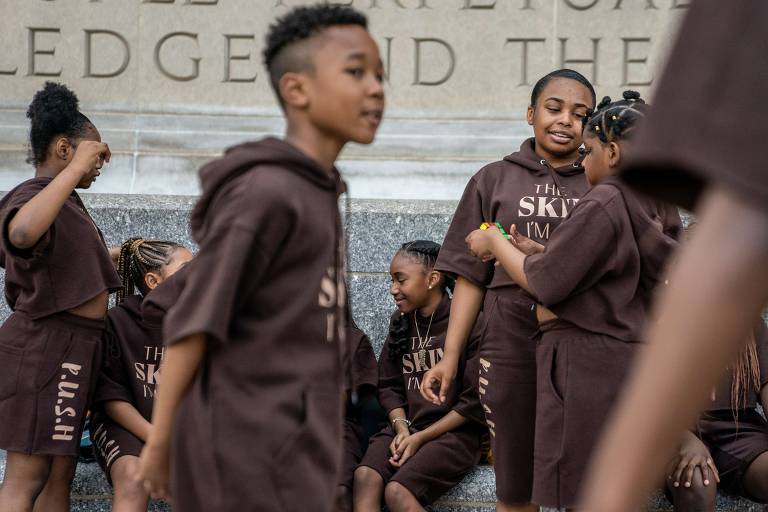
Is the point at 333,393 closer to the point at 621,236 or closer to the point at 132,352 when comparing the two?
the point at 621,236

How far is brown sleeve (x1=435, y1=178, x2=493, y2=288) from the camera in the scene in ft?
15.9

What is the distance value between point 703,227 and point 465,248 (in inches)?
142

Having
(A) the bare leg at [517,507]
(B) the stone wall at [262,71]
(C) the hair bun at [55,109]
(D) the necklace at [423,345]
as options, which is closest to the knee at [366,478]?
(D) the necklace at [423,345]

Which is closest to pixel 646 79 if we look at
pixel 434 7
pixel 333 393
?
pixel 434 7

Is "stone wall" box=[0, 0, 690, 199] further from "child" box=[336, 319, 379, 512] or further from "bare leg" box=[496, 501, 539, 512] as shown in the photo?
"bare leg" box=[496, 501, 539, 512]

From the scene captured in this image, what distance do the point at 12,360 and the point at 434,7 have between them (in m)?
3.37

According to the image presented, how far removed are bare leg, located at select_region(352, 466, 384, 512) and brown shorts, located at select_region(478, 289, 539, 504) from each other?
68 centimetres

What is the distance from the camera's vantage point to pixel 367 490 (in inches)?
200

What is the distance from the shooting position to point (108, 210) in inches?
245

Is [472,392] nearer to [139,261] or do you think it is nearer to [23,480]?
[139,261]

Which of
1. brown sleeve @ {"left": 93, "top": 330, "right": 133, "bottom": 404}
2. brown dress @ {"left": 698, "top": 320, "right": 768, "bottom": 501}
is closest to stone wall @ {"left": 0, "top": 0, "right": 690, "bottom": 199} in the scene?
brown sleeve @ {"left": 93, "top": 330, "right": 133, "bottom": 404}

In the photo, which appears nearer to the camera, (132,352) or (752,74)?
(752,74)

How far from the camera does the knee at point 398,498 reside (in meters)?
4.97

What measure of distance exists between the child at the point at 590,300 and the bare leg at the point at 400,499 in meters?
0.97
